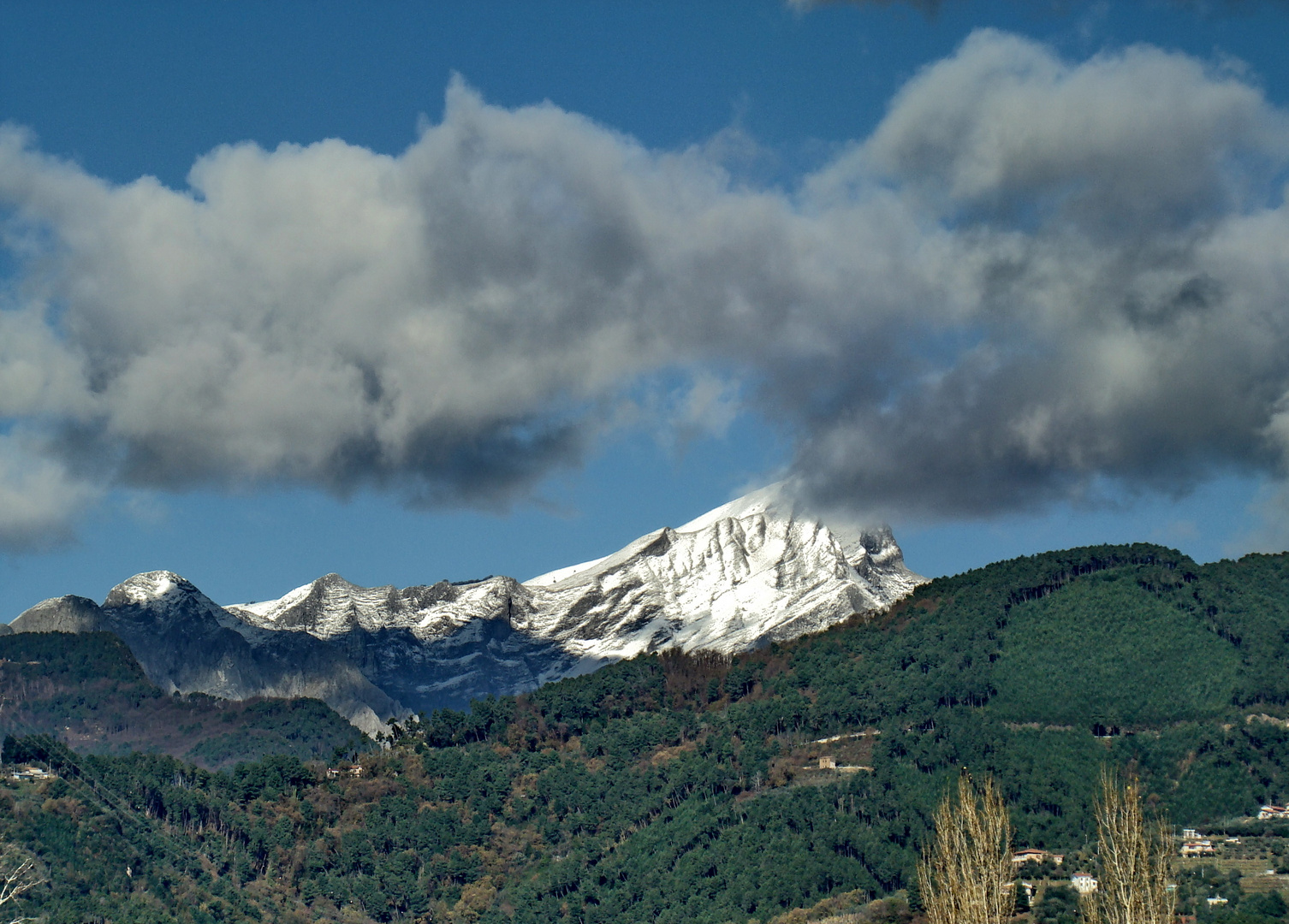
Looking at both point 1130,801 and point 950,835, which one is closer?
point 1130,801

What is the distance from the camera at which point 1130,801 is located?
153750mm

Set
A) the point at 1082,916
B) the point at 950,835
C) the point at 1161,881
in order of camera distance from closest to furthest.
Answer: the point at 1161,881
the point at 950,835
the point at 1082,916

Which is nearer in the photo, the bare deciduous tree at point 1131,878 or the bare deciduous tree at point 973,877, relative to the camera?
the bare deciduous tree at point 1131,878

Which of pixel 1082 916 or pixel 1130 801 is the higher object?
pixel 1130 801

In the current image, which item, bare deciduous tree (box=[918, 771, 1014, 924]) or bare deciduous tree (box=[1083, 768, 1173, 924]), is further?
bare deciduous tree (box=[918, 771, 1014, 924])

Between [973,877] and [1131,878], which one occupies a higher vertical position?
[973,877]

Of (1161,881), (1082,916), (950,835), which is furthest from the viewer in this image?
(1082,916)

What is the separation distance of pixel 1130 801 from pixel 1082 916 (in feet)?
171

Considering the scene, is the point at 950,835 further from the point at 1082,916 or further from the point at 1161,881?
the point at 1082,916

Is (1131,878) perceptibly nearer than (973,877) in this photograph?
Yes

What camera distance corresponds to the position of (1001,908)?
15738 cm

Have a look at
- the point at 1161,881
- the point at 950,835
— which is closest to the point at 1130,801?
the point at 1161,881

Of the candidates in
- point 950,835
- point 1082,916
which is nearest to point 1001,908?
point 950,835

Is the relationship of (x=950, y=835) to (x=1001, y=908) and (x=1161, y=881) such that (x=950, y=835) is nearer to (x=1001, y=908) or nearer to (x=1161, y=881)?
(x=1001, y=908)
